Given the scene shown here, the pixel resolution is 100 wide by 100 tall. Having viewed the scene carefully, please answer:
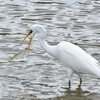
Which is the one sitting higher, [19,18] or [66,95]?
[19,18]

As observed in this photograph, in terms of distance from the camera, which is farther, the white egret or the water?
the water

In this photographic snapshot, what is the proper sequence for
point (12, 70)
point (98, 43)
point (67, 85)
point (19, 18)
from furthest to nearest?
point (19, 18) → point (98, 43) → point (12, 70) → point (67, 85)

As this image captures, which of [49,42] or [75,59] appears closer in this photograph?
[75,59]

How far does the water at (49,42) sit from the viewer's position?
9.03m

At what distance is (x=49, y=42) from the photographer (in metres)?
12.3

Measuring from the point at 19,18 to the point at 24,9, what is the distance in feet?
3.40

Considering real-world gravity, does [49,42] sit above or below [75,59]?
below

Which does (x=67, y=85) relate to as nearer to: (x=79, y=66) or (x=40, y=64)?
(x=79, y=66)

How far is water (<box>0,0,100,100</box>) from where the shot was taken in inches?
355

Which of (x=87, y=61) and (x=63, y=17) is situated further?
(x=63, y=17)

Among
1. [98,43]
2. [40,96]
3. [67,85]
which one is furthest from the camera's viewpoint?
[98,43]

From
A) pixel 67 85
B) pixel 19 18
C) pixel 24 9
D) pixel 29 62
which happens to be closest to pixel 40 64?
pixel 29 62

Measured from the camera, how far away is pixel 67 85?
9344 mm

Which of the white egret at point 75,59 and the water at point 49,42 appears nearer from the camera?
the white egret at point 75,59
